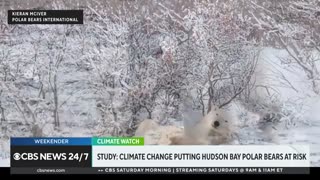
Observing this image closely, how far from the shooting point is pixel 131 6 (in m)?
3.28

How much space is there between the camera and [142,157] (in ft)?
10.8

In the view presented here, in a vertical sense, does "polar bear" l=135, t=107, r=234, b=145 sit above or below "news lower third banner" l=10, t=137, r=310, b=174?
above

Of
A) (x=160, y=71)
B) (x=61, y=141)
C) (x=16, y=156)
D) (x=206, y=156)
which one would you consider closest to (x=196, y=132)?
(x=206, y=156)

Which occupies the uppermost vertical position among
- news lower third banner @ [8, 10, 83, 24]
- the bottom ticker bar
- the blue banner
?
news lower third banner @ [8, 10, 83, 24]

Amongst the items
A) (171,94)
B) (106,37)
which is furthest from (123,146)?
(106,37)

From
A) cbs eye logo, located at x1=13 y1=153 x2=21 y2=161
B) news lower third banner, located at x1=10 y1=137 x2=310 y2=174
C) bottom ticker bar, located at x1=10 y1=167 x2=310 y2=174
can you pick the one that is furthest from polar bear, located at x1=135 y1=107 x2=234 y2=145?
cbs eye logo, located at x1=13 y1=153 x2=21 y2=161

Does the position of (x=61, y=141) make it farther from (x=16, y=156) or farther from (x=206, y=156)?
(x=206, y=156)

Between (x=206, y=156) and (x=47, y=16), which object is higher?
(x=47, y=16)

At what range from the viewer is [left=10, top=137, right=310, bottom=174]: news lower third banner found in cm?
326

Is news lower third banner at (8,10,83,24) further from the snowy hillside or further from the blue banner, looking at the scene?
the blue banner

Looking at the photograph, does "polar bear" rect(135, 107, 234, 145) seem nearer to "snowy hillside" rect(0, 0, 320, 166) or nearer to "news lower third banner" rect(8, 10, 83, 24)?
"snowy hillside" rect(0, 0, 320, 166)

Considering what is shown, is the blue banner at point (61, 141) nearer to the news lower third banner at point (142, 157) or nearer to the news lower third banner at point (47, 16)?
the news lower third banner at point (142, 157)
